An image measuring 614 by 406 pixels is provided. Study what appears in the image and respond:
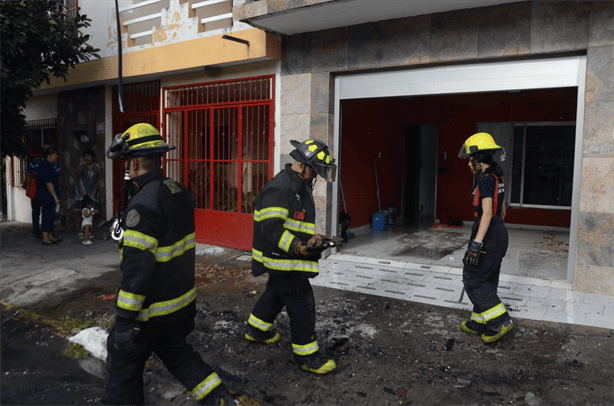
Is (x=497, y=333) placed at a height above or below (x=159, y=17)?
below

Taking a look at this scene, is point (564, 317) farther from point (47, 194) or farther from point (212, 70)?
point (47, 194)

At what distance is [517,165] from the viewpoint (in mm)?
10930

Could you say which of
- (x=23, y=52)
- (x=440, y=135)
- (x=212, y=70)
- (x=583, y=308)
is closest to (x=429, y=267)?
(x=583, y=308)

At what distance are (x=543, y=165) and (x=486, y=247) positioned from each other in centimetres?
757

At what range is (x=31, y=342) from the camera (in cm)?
439

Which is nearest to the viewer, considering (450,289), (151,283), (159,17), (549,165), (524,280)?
(151,283)

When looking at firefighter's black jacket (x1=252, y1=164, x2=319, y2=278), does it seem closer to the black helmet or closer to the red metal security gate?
the black helmet

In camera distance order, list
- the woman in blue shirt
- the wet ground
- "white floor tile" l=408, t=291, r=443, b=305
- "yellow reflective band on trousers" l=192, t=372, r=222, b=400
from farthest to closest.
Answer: the woman in blue shirt → "white floor tile" l=408, t=291, r=443, b=305 → the wet ground → "yellow reflective band on trousers" l=192, t=372, r=222, b=400

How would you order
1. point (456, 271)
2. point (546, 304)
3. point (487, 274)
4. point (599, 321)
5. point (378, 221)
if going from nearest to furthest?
point (487, 274) < point (599, 321) < point (546, 304) < point (456, 271) < point (378, 221)

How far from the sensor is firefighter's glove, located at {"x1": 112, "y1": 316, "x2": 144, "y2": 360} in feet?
8.36

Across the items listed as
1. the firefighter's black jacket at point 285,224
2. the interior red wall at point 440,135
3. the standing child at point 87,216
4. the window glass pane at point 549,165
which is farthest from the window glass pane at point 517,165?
the standing child at point 87,216

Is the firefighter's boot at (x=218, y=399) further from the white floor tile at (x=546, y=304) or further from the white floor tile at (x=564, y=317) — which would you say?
the white floor tile at (x=546, y=304)

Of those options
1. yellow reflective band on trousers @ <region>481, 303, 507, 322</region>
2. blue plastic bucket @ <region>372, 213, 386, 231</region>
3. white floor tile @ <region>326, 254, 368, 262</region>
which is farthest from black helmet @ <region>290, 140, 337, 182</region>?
blue plastic bucket @ <region>372, 213, 386, 231</region>

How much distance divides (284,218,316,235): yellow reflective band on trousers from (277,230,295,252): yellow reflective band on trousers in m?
0.14
